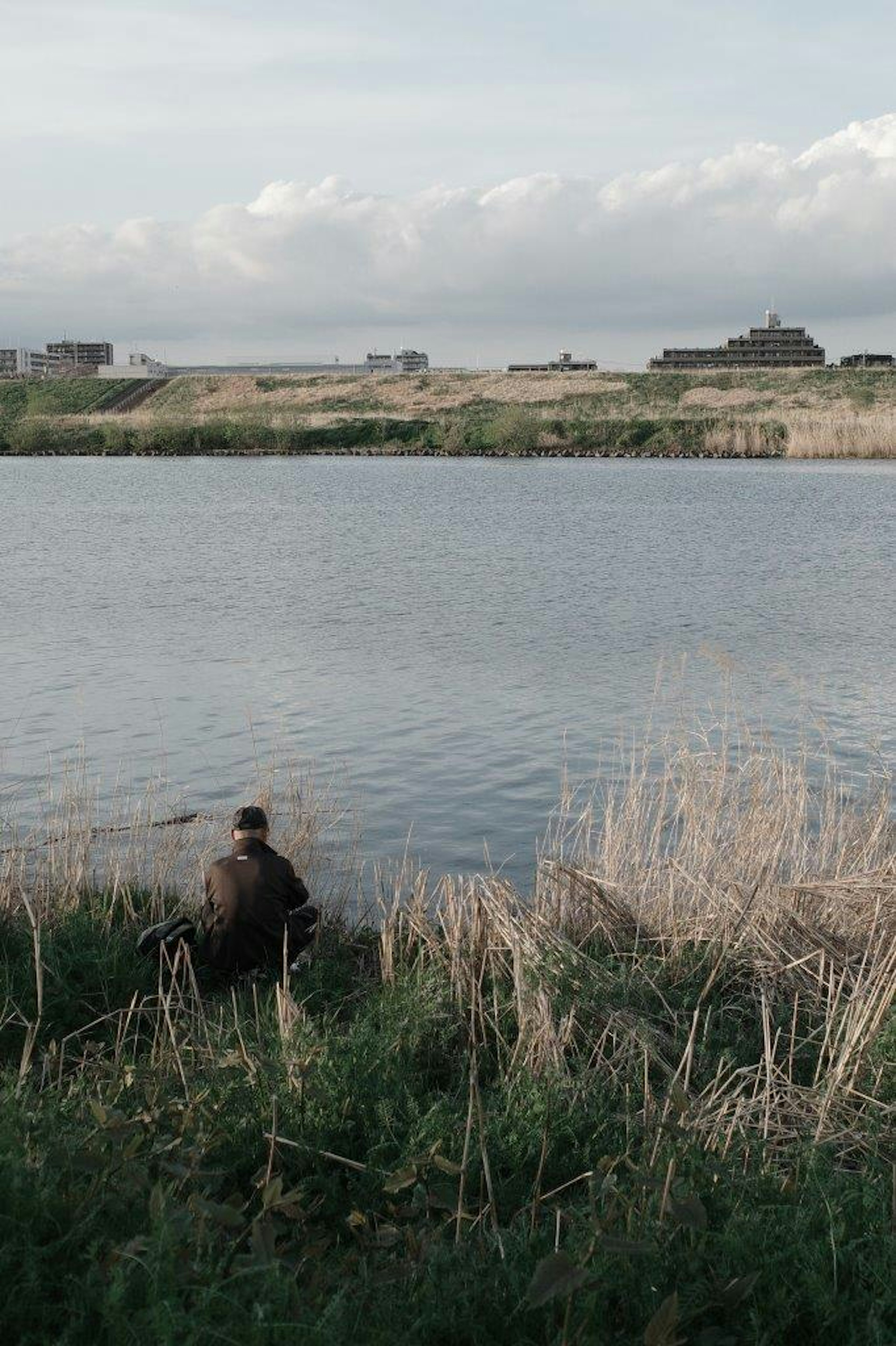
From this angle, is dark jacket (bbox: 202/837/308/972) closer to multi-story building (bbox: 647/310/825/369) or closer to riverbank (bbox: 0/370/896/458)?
riverbank (bbox: 0/370/896/458)

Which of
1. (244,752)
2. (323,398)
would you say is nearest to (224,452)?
(323,398)

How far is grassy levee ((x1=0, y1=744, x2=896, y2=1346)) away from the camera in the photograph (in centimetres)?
397

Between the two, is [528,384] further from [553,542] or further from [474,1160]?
[474,1160]

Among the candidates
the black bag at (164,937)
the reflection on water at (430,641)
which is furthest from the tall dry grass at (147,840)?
the black bag at (164,937)

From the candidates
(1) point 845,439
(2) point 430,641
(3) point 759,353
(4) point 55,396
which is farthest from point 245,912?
(3) point 759,353

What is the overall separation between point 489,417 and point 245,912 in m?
91.1

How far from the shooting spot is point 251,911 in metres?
7.52

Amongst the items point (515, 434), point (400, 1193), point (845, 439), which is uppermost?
point (515, 434)

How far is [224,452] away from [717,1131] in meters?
88.8

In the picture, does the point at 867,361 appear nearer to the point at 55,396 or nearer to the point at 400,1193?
the point at 55,396

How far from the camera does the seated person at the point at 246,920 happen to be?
7488 mm

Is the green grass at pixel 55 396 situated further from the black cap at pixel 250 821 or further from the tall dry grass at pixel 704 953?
the black cap at pixel 250 821

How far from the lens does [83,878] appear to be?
886cm

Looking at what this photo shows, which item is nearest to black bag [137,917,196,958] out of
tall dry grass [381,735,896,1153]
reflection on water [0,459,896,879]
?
tall dry grass [381,735,896,1153]
